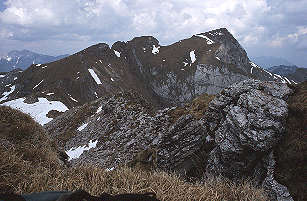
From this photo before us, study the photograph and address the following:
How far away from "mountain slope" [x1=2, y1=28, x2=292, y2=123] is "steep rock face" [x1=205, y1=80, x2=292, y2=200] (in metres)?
109

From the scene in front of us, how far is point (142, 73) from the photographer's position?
170 meters

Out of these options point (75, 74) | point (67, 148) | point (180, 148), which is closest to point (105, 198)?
point (180, 148)

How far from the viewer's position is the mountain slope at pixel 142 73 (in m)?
128

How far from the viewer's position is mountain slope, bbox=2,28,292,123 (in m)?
128

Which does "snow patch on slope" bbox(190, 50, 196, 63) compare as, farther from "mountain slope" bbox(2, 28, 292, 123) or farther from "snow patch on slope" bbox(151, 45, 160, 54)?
"snow patch on slope" bbox(151, 45, 160, 54)

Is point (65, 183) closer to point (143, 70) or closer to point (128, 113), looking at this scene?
point (128, 113)

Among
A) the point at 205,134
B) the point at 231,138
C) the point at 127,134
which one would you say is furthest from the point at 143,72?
the point at 231,138

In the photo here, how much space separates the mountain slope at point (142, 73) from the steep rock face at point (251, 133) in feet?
359

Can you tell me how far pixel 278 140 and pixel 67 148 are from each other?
93.3 feet

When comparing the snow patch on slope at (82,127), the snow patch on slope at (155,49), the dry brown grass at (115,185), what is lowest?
the snow patch on slope at (82,127)

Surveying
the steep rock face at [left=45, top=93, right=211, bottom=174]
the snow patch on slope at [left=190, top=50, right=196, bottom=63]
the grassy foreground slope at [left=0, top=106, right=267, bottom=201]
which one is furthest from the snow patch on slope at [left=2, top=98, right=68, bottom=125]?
the snow patch on slope at [left=190, top=50, right=196, bottom=63]

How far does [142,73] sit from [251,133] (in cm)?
16032

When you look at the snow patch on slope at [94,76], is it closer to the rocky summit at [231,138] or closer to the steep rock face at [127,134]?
the steep rock face at [127,134]

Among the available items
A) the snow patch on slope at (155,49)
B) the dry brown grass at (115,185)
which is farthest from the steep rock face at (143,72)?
the dry brown grass at (115,185)
